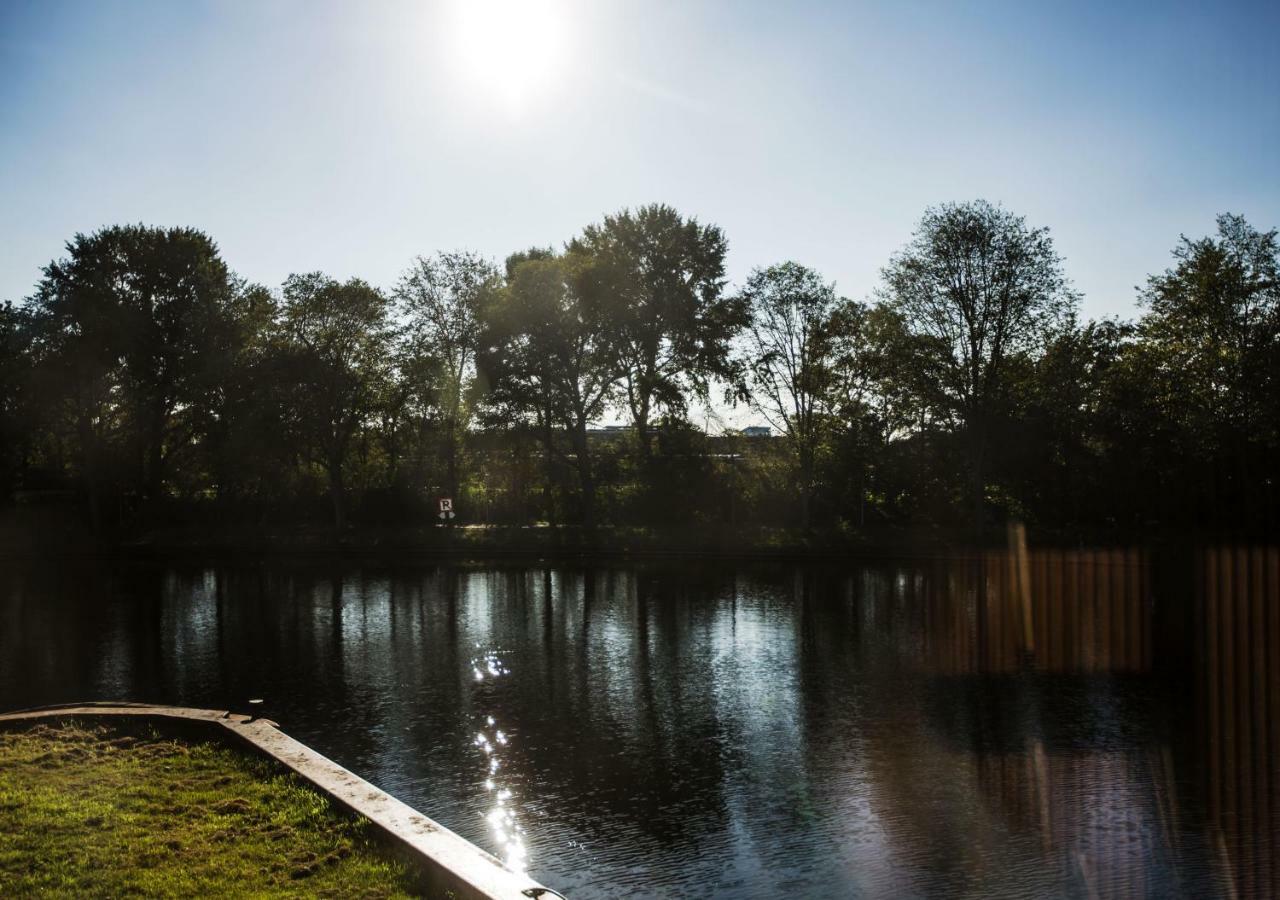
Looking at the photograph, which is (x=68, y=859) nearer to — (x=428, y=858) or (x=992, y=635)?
(x=428, y=858)

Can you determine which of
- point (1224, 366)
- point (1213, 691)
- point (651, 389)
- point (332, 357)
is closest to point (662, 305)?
point (651, 389)

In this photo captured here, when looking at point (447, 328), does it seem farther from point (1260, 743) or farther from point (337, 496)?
point (1260, 743)

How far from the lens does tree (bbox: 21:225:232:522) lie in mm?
47781

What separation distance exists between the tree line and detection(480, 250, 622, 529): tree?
0.13 m

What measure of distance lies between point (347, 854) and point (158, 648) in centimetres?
1357

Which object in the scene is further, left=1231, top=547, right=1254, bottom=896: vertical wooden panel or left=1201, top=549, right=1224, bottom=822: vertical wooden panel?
left=1201, top=549, right=1224, bottom=822: vertical wooden panel

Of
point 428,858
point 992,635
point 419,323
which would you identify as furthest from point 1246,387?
point 428,858

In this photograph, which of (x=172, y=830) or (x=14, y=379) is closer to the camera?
(x=172, y=830)

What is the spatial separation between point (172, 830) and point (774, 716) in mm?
7719

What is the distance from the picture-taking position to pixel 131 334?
47.5m

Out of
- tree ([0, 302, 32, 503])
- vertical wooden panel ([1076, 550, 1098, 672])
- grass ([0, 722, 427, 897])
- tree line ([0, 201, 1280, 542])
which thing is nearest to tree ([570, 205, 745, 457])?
tree line ([0, 201, 1280, 542])

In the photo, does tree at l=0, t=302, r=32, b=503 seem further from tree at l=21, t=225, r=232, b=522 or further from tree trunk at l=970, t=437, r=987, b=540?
tree trunk at l=970, t=437, r=987, b=540

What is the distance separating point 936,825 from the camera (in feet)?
28.5

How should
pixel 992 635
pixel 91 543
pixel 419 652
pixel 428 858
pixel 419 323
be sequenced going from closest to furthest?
pixel 428 858 → pixel 419 652 → pixel 992 635 → pixel 91 543 → pixel 419 323
